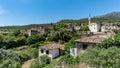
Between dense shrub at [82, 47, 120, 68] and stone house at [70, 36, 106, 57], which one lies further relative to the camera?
stone house at [70, 36, 106, 57]

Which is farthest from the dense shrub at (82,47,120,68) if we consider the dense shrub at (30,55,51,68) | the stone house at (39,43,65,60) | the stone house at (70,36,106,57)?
the stone house at (39,43,65,60)

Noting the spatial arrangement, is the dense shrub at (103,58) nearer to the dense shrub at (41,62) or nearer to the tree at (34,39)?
the dense shrub at (41,62)

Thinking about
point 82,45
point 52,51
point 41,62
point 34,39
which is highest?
point 82,45

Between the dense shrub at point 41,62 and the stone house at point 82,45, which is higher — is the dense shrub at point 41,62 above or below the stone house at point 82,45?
below

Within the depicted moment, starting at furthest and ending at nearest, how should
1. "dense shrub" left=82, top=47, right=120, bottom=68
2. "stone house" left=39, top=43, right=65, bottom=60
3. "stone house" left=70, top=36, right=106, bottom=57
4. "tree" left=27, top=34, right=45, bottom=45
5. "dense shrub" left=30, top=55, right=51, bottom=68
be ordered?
"tree" left=27, top=34, right=45, bottom=45, "stone house" left=39, top=43, right=65, bottom=60, "dense shrub" left=30, top=55, right=51, bottom=68, "stone house" left=70, top=36, right=106, bottom=57, "dense shrub" left=82, top=47, right=120, bottom=68

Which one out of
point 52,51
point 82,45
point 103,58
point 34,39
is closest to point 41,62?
point 52,51

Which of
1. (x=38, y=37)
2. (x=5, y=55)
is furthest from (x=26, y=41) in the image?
(x=5, y=55)

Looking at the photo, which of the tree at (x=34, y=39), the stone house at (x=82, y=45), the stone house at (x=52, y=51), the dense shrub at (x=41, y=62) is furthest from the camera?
the tree at (x=34, y=39)

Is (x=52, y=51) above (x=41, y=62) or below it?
above

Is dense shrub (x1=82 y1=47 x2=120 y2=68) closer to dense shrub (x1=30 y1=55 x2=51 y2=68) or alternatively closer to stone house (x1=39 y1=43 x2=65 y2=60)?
dense shrub (x1=30 y1=55 x2=51 y2=68)

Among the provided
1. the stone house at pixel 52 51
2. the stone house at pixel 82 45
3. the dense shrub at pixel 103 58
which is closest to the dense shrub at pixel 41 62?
the stone house at pixel 52 51

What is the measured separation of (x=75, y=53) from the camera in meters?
33.1

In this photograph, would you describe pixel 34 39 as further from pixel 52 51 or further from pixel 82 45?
pixel 82 45

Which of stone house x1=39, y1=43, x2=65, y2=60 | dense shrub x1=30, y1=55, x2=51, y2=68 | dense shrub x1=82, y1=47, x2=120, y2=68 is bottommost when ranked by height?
dense shrub x1=30, y1=55, x2=51, y2=68
